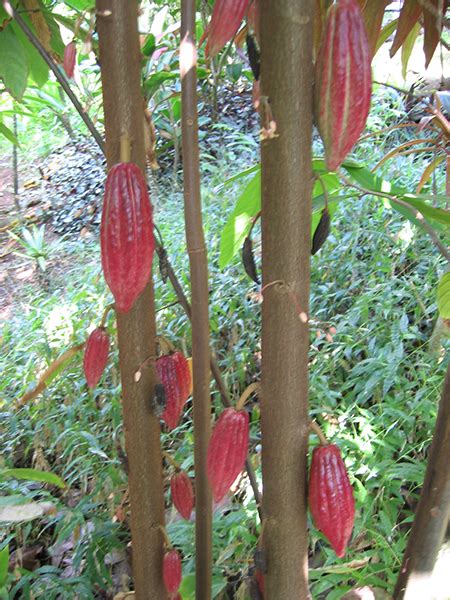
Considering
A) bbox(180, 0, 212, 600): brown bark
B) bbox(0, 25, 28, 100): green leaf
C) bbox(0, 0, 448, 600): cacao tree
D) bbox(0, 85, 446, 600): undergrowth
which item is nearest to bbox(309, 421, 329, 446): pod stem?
bbox(0, 0, 448, 600): cacao tree

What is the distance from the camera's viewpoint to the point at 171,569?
818mm

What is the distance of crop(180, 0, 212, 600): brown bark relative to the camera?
23.5 inches

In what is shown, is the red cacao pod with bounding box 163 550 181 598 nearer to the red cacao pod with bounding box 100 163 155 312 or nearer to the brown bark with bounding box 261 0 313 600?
the brown bark with bounding box 261 0 313 600

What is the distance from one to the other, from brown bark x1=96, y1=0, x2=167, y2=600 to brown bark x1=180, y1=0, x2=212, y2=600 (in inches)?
2.1

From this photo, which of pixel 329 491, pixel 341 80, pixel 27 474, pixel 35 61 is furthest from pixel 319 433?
pixel 35 61

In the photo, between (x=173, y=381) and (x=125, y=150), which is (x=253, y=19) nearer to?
(x=125, y=150)

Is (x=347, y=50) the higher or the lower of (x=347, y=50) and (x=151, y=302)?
the higher

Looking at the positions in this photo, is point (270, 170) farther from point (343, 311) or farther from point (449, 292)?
point (343, 311)

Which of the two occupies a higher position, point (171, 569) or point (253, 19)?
point (253, 19)

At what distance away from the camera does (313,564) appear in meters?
1.46

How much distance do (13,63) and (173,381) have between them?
1.93ft

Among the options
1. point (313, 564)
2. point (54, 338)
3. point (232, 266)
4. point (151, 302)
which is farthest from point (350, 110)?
point (54, 338)

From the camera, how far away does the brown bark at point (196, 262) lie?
60 centimetres

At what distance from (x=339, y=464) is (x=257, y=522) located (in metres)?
1.01
